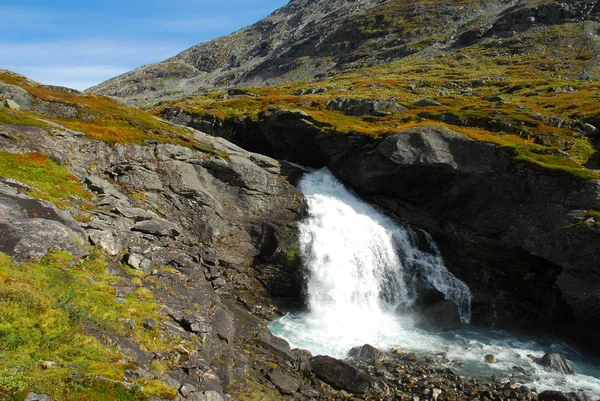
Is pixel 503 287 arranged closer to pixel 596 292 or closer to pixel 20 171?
pixel 596 292

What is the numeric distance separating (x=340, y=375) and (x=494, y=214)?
25554mm

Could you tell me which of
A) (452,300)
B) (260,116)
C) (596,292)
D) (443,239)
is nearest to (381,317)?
(452,300)

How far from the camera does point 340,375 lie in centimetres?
2322

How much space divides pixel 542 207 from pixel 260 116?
40349 mm

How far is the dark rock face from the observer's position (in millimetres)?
22625

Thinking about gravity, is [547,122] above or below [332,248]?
above

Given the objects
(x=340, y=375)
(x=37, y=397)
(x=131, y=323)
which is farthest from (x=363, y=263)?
(x=37, y=397)

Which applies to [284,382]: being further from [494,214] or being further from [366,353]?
[494,214]

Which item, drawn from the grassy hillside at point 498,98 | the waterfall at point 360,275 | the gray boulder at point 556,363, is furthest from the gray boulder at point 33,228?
the grassy hillside at point 498,98

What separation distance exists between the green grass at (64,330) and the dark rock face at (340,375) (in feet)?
35.5

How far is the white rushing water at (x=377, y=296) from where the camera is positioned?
2792cm

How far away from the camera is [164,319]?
62.1ft

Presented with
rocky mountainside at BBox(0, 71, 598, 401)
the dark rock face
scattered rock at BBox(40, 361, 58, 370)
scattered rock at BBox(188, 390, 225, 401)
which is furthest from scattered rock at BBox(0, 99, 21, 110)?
the dark rock face

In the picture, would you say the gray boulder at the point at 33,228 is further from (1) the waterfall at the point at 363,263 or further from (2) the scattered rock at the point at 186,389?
(1) the waterfall at the point at 363,263
